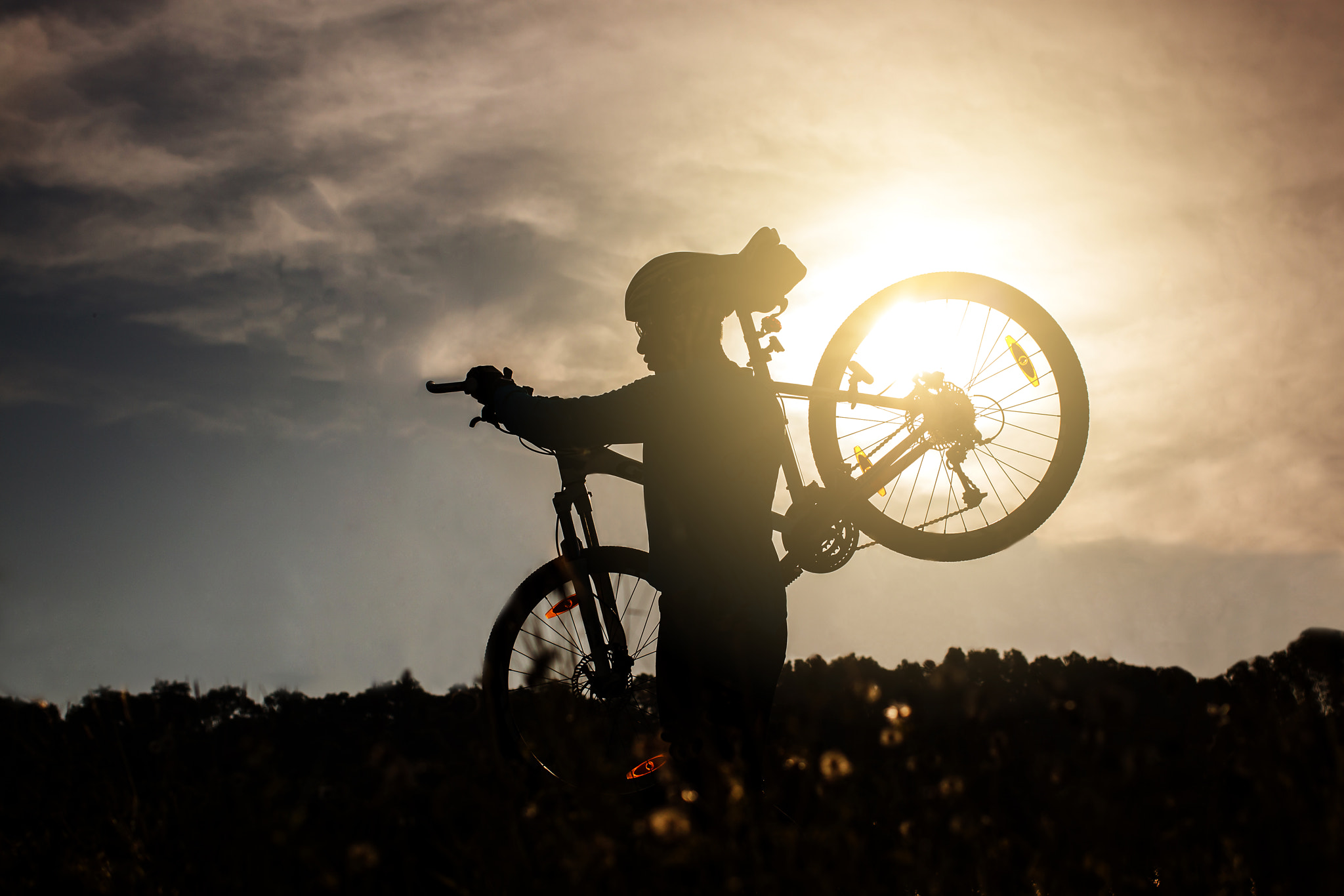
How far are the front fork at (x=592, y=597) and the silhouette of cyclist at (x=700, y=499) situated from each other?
0.87 m

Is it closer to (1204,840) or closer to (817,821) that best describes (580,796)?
(817,821)

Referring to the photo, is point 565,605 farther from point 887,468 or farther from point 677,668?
point 887,468

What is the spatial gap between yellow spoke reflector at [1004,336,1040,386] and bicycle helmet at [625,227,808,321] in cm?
142

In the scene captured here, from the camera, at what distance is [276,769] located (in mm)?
2566

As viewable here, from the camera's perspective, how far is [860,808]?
2.10 metres

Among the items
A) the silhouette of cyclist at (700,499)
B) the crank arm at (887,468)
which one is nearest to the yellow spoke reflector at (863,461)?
the crank arm at (887,468)

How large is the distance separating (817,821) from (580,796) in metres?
0.70

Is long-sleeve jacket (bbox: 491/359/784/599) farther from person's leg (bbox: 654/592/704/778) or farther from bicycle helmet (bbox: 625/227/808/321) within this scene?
bicycle helmet (bbox: 625/227/808/321)

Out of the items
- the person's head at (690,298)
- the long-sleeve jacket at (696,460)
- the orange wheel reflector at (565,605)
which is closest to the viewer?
the long-sleeve jacket at (696,460)

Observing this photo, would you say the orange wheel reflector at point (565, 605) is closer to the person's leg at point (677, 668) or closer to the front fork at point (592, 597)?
the front fork at point (592, 597)

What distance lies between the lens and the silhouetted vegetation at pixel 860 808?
6.17 feet

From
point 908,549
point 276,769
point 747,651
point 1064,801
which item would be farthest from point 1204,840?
point 276,769

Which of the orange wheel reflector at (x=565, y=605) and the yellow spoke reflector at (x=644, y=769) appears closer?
the yellow spoke reflector at (x=644, y=769)

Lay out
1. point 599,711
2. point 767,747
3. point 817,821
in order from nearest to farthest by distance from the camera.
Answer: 1. point 817,821
2. point 767,747
3. point 599,711
